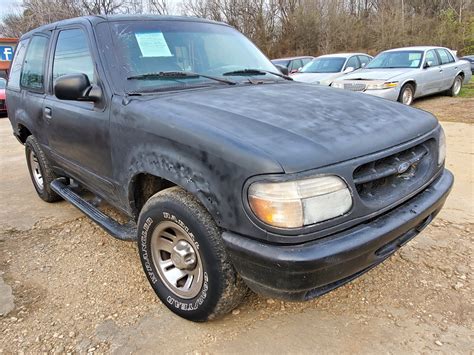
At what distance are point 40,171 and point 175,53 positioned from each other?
2510mm

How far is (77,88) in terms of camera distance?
2689 mm

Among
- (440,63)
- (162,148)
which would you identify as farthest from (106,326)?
(440,63)

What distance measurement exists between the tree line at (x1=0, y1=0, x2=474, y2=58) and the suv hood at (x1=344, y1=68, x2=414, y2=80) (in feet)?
75.0

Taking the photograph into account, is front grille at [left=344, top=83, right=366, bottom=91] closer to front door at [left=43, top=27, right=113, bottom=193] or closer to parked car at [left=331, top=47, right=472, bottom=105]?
parked car at [left=331, top=47, right=472, bottom=105]

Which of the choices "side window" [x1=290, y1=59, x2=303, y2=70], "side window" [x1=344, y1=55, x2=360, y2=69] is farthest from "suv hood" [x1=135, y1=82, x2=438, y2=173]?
"side window" [x1=290, y1=59, x2=303, y2=70]

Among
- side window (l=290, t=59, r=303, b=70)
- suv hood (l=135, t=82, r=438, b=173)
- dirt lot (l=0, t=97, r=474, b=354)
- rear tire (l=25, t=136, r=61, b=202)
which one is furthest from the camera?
side window (l=290, t=59, r=303, b=70)

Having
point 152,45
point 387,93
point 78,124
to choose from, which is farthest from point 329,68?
point 78,124

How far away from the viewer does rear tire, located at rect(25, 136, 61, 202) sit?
169 inches

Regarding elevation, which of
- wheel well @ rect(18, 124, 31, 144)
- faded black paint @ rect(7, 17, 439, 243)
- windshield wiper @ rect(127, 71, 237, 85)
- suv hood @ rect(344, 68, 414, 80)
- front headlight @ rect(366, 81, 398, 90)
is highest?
windshield wiper @ rect(127, 71, 237, 85)

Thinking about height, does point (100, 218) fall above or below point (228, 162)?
below

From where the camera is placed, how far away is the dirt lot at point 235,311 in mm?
2340

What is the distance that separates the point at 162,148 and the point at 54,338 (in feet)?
4.38

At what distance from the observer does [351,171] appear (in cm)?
196

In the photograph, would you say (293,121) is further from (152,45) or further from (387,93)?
(387,93)
